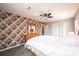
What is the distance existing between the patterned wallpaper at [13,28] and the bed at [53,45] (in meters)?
0.14

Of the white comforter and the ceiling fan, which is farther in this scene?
the ceiling fan

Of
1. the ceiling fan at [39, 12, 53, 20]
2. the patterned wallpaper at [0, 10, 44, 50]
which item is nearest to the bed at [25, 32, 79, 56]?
the patterned wallpaper at [0, 10, 44, 50]

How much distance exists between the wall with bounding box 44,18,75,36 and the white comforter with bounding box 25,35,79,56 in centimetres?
8

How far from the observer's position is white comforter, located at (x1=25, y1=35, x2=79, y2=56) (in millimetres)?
1468

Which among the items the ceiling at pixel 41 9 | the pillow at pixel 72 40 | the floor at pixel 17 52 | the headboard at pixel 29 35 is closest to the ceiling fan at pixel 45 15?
the ceiling at pixel 41 9

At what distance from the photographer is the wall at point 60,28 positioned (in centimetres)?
164

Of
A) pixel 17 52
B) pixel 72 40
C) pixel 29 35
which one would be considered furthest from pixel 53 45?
pixel 17 52

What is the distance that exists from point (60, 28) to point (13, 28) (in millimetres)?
743

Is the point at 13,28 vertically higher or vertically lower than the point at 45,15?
lower

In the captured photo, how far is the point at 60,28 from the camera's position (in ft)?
5.53

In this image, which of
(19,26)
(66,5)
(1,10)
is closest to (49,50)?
(19,26)

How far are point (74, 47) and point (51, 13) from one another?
614mm

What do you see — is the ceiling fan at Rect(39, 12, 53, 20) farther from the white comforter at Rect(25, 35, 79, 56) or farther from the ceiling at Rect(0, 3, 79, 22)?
the white comforter at Rect(25, 35, 79, 56)

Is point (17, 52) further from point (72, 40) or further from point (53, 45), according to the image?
point (72, 40)
